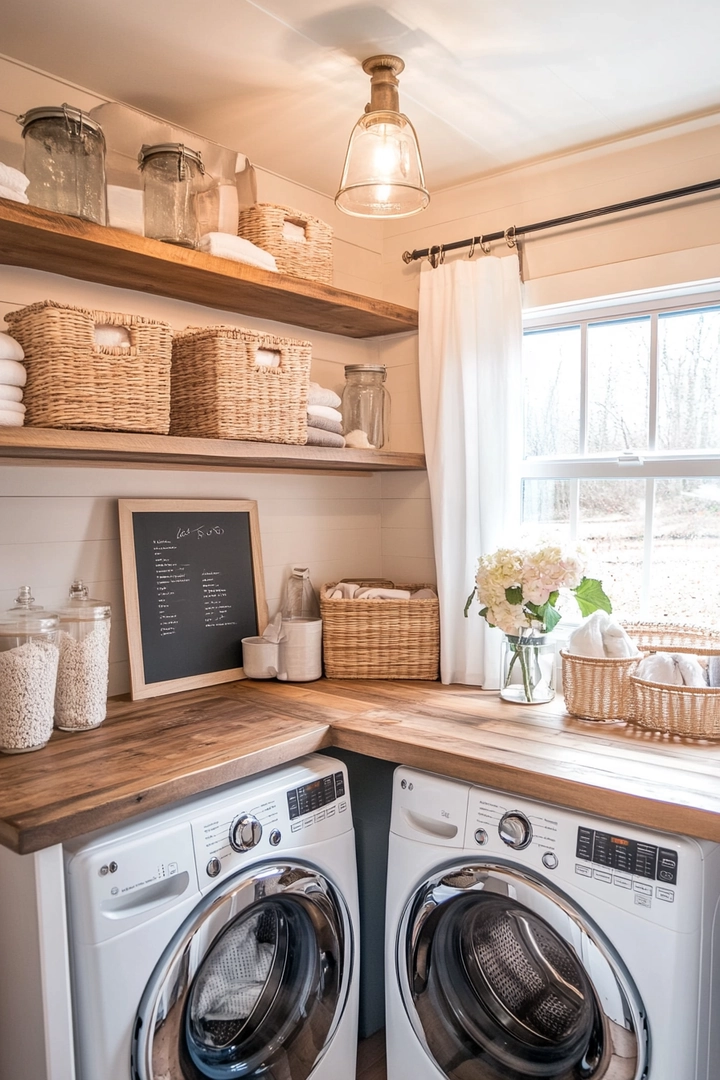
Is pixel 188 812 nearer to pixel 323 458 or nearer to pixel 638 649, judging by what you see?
pixel 323 458

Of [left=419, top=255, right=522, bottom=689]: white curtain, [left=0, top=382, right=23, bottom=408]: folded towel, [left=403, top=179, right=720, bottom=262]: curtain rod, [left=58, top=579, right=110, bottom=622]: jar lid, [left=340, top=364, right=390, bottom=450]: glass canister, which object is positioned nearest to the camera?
[left=0, top=382, right=23, bottom=408]: folded towel

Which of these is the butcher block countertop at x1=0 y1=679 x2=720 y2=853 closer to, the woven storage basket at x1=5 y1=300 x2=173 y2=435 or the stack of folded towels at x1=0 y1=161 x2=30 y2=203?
the woven storage basket at x1=5 y1=300 x2=173 y2=435

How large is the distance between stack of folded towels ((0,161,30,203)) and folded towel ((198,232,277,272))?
0.45 meters

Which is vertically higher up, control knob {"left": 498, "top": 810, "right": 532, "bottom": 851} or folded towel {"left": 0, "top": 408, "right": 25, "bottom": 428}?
folded towel {"left": 0, "top": 408, "right": 25, "bottom": 428}

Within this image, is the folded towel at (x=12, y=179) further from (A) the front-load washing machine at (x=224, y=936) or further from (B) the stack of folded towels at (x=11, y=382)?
(A) the front-load washing machine at (x=224, y=936)

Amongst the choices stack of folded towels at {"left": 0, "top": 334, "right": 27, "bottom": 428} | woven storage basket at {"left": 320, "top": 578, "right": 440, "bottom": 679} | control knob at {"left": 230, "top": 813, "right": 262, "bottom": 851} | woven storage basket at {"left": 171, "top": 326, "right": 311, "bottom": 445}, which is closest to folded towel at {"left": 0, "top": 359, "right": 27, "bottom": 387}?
stack of folded towels at {"left": 0, "top": 334, "right": 27, "bottom": 428}

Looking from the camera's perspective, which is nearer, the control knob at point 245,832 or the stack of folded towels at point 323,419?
the control knob at point 245,832

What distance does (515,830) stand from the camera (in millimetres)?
1624

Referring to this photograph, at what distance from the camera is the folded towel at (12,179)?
1.56m

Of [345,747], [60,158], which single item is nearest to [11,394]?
[60,158]

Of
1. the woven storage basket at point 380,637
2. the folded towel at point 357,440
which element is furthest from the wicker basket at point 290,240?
the woven storage basket at point 380,637

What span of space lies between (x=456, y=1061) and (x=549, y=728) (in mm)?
755

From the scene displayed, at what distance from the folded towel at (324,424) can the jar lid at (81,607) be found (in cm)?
76

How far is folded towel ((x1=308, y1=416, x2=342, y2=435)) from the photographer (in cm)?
228
